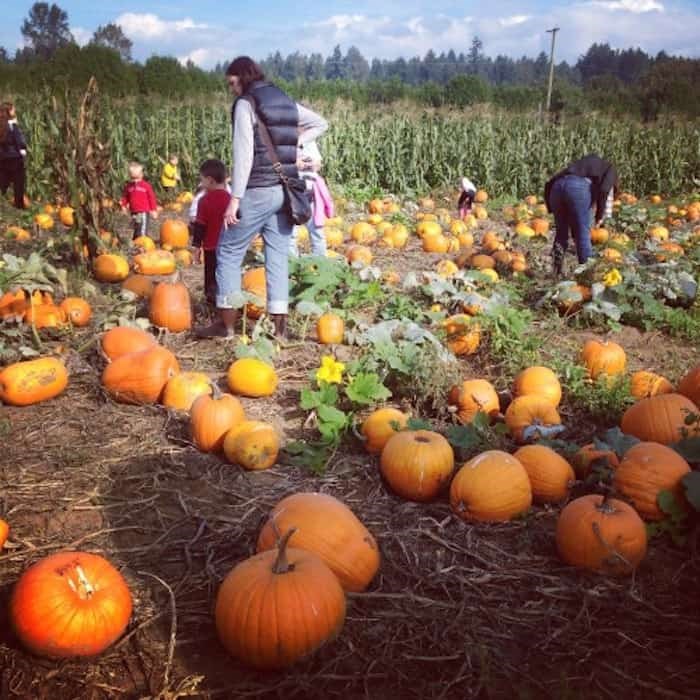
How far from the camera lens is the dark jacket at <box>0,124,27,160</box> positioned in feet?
40.4

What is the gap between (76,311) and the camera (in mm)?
5684

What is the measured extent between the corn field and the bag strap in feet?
36.0

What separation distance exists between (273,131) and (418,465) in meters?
2.99

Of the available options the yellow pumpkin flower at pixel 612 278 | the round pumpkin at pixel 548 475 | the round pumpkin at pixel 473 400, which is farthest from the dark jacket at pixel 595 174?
the round pumpkin at pixel 548 475

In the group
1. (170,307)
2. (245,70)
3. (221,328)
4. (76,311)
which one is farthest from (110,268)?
(245,70)

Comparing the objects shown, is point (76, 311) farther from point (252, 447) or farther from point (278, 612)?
point (278, 612)

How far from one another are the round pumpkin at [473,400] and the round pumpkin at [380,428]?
490mm

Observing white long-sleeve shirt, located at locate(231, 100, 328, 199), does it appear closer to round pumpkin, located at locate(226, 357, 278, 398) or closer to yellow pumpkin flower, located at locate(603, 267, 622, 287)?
round pumpkin, located at locate(226, 357, 278, 398)

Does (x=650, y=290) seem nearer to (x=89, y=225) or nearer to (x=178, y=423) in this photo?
(x=178, y=423)

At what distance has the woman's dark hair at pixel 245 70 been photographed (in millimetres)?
5004

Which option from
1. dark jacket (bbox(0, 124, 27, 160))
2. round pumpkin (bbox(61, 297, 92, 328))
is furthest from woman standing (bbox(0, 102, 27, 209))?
round pumpkin (bbox(61, 297, 92, 328))

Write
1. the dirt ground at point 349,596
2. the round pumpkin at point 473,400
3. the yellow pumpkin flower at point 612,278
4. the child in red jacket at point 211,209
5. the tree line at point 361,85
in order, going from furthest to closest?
the tree line at point 361,85 → the yellow pumpkin flower at point 612,278 → the child in red jacket at point 211,209 → the round pumpkin at point 473,400 → the dirt ground at point 349,596

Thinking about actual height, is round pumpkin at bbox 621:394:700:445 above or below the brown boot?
above

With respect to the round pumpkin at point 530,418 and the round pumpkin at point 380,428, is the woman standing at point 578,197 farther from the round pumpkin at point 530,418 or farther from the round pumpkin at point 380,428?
the round pumpkin at point 380,428
